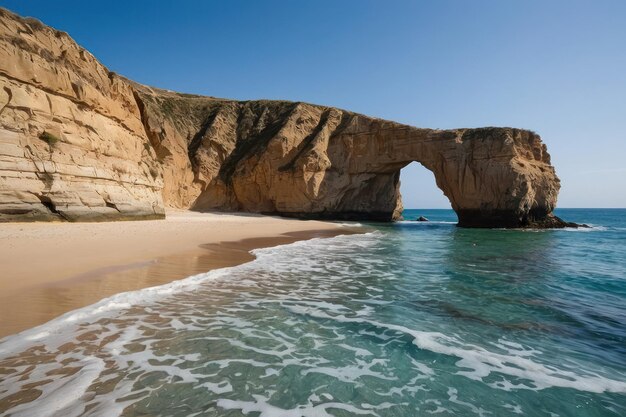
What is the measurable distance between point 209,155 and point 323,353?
121 feet

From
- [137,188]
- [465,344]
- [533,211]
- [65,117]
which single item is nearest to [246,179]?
[137,188]

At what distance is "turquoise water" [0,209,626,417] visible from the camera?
3143 mm

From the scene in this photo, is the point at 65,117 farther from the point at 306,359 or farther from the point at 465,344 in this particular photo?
the point at 465,344

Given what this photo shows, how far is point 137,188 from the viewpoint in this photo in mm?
19422

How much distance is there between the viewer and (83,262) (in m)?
7.93

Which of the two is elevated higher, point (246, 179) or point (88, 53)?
point (88, 53)

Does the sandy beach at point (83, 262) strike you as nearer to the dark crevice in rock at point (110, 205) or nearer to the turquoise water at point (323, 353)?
the turquoise water at point (323, 353)

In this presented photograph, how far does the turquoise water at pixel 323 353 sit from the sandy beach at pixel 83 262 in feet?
1.79

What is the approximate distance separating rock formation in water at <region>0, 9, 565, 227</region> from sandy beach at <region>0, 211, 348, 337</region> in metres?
3.25

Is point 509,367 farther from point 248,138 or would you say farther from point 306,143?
point 248,138

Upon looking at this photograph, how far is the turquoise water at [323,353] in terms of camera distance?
3143 mm

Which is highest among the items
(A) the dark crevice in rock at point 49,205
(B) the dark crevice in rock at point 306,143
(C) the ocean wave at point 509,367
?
(B) the dark crevice in rock at point 306,143

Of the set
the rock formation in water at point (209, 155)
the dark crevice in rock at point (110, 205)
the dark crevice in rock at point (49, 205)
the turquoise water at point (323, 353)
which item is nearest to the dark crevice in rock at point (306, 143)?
the rock formation in water at point (209, 155)

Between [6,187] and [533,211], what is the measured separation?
3806 cm
